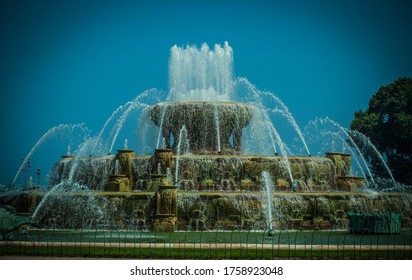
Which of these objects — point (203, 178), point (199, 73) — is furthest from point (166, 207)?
point (199, 73)

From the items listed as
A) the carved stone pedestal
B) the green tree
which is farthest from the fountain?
the green tree

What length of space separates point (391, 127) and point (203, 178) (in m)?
18.7

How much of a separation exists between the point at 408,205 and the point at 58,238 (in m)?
11.7

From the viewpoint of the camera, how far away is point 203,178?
84.0 ft

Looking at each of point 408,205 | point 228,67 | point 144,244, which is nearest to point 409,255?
point 144,244

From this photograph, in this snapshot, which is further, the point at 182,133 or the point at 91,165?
the point at 182,133

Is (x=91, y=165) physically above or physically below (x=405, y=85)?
below

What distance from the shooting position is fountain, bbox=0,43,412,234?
872 inches

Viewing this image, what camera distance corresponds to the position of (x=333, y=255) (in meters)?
15.8

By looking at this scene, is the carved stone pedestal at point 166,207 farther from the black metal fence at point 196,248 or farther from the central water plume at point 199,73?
the central water plume at point 199,73

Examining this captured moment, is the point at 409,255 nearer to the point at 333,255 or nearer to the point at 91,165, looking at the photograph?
the point at 333,255

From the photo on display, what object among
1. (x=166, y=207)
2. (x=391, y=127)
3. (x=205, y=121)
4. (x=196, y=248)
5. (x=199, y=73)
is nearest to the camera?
(x=196, y=248)

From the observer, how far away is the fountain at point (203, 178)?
72.6 feet

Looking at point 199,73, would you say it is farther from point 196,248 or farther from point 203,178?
point 196,248
